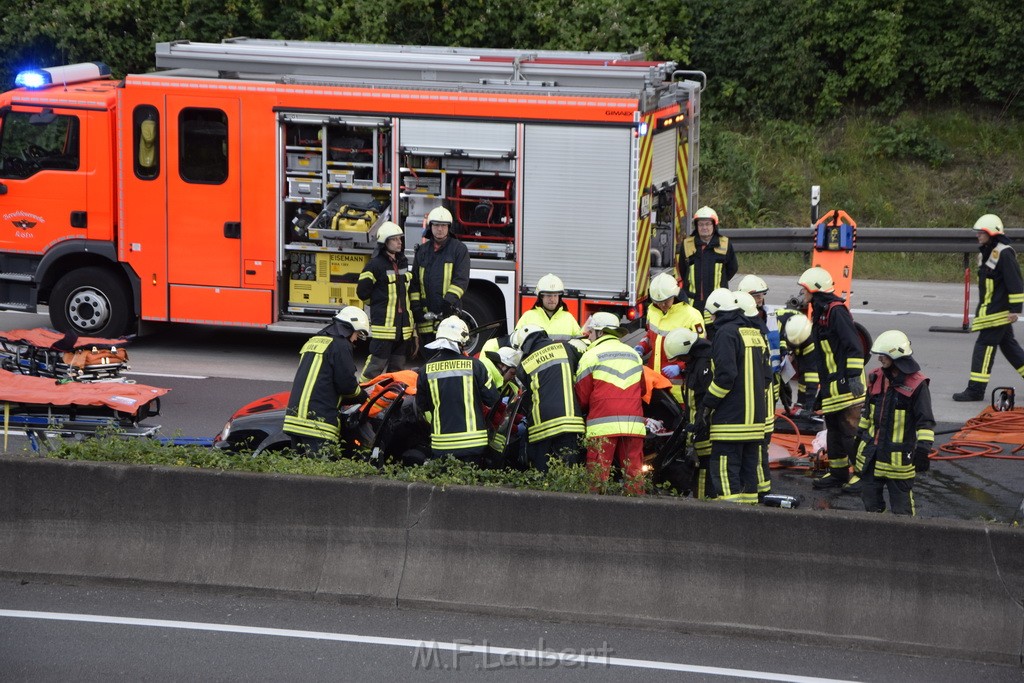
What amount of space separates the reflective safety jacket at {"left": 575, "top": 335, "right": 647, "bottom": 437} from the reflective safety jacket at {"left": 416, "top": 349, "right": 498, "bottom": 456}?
0.72 metres

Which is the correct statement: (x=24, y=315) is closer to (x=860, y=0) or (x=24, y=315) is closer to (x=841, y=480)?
(x=841, y=480)

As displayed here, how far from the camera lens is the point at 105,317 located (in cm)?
1366

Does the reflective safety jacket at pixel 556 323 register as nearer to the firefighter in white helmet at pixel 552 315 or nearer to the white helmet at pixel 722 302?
the firefighter in white helmet at pixel 552 315

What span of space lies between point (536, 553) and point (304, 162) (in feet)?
23.1

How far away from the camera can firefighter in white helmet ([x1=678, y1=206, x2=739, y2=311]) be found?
12484 mm

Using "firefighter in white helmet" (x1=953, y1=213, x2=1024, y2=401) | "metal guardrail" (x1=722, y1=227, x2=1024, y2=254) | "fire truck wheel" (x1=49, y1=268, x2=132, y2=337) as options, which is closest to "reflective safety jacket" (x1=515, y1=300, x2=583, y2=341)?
"firefighter in white helmet" (x1=953, y1=213, x2=1024, y2=401)

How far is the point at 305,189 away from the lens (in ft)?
42.8

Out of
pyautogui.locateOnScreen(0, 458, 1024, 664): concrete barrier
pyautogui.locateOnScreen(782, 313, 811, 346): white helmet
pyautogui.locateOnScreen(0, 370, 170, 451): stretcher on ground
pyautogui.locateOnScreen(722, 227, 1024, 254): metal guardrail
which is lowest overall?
pyautogui.locateOnScreen(0, 458, 1024, 664): concrete barrier

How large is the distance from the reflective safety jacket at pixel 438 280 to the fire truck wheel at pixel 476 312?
3.05 ft

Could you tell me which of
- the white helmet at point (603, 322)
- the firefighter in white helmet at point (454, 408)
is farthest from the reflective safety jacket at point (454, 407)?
the white helmet at point (603, 322)

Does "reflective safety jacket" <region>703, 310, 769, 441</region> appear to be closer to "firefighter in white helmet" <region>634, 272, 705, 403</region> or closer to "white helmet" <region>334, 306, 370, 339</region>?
"firefighter in white helmet" <region>634, 272, 705, 403</region>

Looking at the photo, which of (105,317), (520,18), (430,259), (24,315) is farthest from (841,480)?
(520,18)

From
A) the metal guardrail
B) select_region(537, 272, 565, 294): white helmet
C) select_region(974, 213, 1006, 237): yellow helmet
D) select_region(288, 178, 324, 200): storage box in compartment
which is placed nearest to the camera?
select_region(537, 272, 565, 294): white helmet

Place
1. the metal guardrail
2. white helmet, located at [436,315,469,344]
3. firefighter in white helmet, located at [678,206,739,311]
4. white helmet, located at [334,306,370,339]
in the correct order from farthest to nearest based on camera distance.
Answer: the metal guardrail
firefighter in white helmet, located at [678,206,739,311]
white helmet, located at [334,306,370,339]
white helmet, located at [436,315,469,344]
